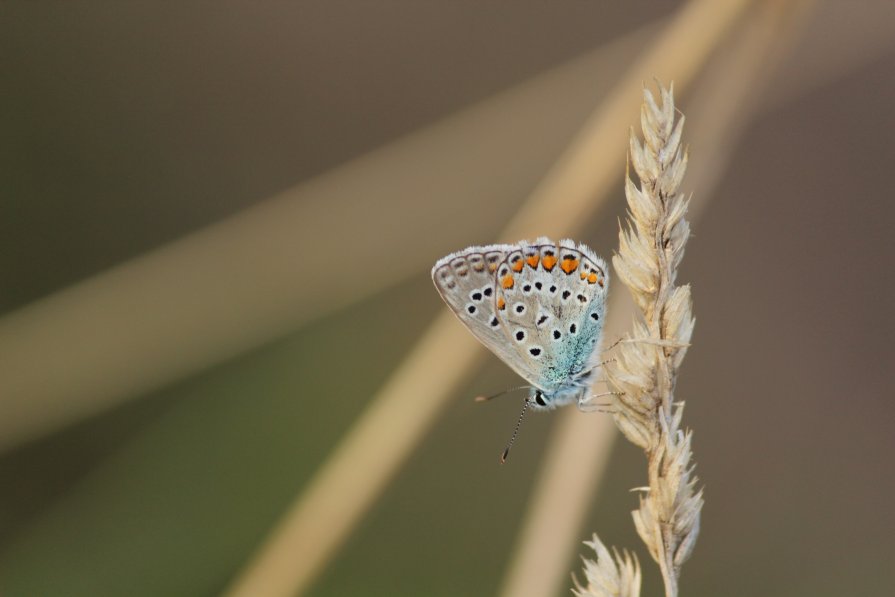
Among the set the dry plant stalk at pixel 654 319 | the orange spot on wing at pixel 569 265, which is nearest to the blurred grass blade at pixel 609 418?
the orange spot on wing at pixel 569 265

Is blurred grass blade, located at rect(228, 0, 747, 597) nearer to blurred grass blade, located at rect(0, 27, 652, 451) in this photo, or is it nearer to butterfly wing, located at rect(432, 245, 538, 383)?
butterfly wing, located at rect(432, 245, 538, 383)

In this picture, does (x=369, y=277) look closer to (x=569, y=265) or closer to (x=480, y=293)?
(x=480, y=293)

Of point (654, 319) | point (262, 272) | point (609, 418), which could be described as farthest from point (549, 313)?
point (262, 272)

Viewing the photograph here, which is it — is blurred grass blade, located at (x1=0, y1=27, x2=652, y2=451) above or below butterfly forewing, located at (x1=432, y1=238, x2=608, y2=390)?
above

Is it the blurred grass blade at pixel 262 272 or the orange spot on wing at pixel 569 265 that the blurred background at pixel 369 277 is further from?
the orange spot on wing at pixel 569 265

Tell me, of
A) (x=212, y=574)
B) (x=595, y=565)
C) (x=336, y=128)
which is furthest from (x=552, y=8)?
(x=595, y=565)

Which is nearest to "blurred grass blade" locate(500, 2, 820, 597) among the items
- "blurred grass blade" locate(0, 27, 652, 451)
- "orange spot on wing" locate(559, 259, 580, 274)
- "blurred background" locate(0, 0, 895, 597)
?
"blurred background" locate(0, 0, 895, 597)

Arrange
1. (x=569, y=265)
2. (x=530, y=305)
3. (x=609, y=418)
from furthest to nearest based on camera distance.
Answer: (x=530, y=305) → (x=569, y=265) → (x=609, y=418)
